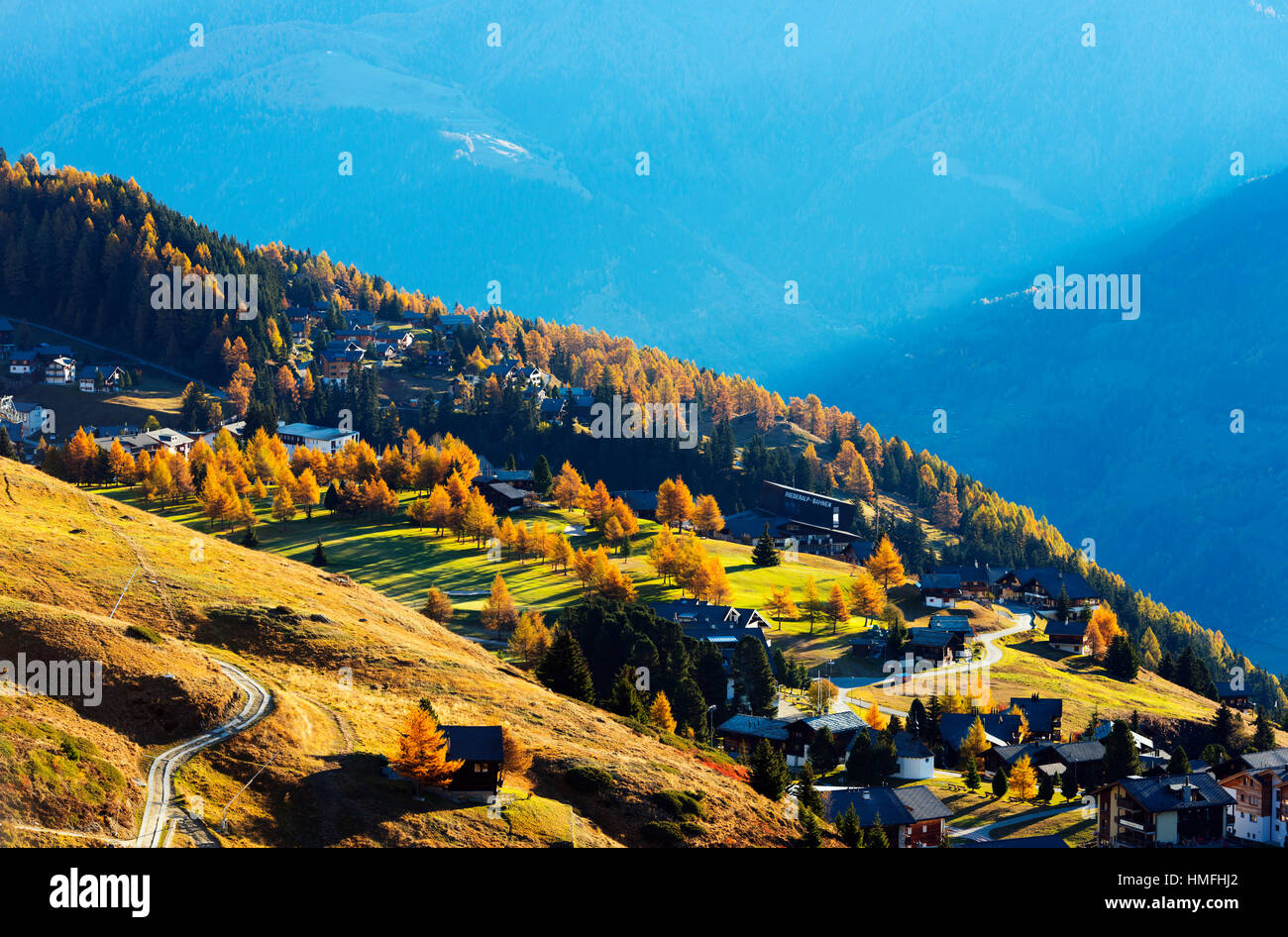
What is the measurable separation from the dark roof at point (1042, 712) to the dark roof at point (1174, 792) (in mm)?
22552

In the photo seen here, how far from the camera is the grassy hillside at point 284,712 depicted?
48.1 metres

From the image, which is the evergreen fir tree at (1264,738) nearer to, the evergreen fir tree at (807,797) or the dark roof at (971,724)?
the dark roof at (971,724)

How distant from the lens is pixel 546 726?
216 ft

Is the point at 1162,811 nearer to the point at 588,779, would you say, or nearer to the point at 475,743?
the point at 588,779

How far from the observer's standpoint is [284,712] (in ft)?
185

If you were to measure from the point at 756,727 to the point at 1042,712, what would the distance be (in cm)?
2865

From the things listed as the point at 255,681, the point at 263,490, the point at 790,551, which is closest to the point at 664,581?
the point at 790,551

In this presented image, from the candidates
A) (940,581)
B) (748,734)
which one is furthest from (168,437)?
(748,734)

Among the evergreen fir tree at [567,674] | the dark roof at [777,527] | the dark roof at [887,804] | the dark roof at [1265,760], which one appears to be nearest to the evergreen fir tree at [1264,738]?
the dark roof at [1265,760]

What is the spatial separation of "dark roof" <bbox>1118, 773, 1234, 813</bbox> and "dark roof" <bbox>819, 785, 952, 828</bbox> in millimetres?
12419

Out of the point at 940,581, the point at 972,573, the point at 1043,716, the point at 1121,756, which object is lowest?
the point at 1121,756
